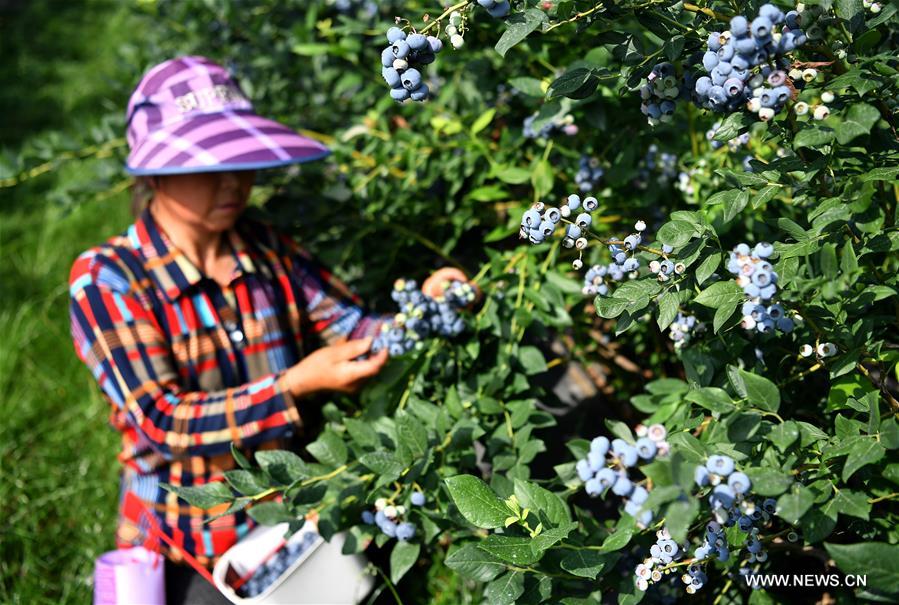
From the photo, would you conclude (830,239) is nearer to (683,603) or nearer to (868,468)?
(868,468)

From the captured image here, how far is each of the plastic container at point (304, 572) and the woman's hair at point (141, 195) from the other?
83 centimetres

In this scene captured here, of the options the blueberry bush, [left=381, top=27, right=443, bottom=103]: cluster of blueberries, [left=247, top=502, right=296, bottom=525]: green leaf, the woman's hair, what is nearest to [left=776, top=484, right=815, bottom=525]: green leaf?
the blueberry bush

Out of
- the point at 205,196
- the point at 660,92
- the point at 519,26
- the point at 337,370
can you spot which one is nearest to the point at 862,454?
the point at 660,92

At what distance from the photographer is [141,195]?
2.09 meters

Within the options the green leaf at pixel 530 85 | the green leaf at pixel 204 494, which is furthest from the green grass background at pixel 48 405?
the green leaf at pixel 530 85

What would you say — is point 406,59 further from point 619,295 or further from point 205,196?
point 205,196

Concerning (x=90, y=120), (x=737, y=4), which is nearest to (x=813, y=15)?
(x=737, y=4)

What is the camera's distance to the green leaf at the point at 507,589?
1132 mm

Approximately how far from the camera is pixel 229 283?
1950mm

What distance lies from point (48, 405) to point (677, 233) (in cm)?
226

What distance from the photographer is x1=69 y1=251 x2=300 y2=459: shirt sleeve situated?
1738mm

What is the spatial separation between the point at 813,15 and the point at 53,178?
13.2ft

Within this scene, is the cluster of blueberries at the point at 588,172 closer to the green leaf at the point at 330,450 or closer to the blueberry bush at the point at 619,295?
the blueberry bush at the point at 619,295

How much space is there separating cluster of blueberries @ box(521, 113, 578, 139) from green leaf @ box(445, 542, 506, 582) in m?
0.84
